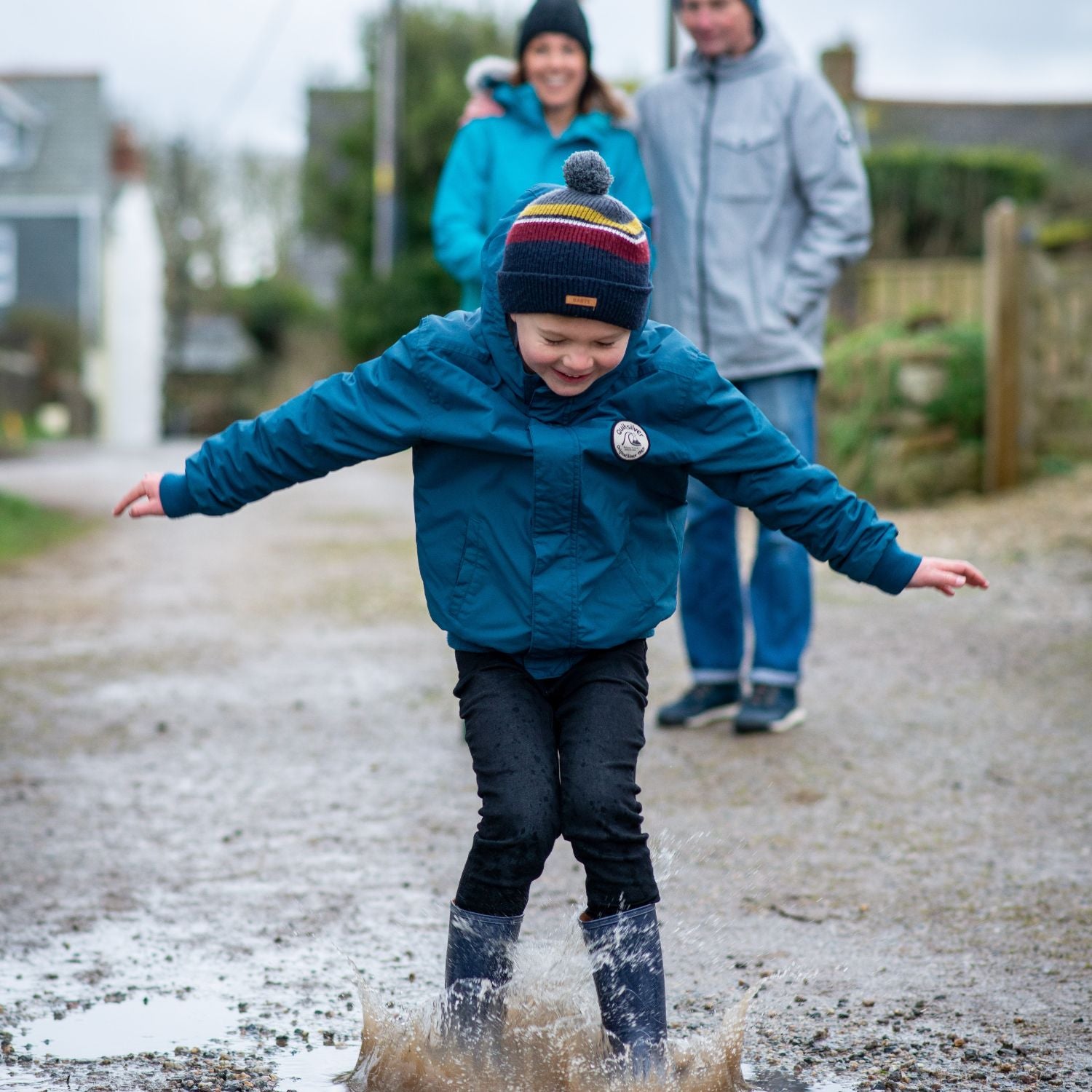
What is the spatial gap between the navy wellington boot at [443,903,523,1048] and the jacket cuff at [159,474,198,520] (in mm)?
827

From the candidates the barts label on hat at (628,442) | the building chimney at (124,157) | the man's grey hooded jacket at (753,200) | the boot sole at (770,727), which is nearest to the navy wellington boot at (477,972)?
the barts label on hat at (628,442)

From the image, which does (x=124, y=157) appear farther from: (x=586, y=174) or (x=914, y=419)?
(x=586, y=174)

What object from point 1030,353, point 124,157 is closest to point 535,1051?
point 1030,353

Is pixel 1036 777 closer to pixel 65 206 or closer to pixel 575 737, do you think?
pixel 575 737

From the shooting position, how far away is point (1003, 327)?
1030cm

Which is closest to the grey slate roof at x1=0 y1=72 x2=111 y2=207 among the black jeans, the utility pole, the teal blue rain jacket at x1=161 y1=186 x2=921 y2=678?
the utility pole

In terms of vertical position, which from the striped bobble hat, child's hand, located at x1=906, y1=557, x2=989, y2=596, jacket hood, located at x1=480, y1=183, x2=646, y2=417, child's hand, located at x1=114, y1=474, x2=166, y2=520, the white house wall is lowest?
the white house wall

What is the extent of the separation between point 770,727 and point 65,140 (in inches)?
1535

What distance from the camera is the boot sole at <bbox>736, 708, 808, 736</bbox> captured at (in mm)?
4895

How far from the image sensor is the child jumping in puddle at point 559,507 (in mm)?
2570

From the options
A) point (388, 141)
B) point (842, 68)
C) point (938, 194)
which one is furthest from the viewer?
point (388, 141)

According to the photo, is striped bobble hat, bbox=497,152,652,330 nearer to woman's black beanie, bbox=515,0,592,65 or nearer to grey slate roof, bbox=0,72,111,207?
woman's black beanie, bbox=515,0,592,65

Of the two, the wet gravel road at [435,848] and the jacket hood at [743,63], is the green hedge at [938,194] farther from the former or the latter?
the jacket hood at [743,63]

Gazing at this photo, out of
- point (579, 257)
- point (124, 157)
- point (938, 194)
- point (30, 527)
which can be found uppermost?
point (124, 157)
